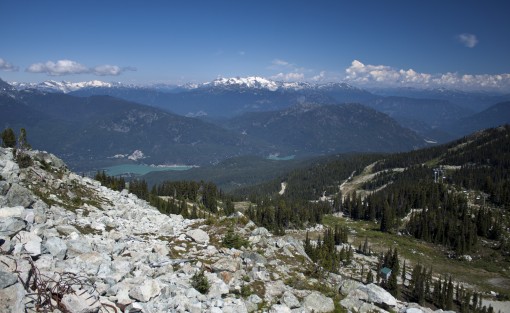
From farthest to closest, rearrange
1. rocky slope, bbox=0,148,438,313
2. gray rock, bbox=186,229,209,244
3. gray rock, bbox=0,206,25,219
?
gray rock, bbox=186,229,209,244
gray rock, bbox=0,206,25,219
rocky slope, bbox=0,148,438,313

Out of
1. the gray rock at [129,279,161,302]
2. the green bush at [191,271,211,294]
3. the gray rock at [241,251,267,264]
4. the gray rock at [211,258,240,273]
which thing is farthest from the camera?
the gray rock at [241,251,267,264]

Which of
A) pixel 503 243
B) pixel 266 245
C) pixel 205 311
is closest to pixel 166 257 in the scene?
pixel 205 311

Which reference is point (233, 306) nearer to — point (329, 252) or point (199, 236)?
point (199, 236)

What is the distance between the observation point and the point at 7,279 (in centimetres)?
1317

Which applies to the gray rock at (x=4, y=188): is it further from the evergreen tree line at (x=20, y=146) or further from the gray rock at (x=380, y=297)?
the gray rock at (x=380, y=297)

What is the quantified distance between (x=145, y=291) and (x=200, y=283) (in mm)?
4145

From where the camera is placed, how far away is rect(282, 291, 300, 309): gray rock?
22.2m

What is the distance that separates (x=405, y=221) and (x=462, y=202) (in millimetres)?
30765

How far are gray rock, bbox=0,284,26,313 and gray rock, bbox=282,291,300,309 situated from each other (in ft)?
48.6

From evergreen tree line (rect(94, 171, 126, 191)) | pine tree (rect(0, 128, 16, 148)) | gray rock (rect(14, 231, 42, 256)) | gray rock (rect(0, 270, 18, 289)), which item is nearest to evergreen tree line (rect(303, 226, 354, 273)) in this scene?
gray rock (rect(14, 231, 42, 256))

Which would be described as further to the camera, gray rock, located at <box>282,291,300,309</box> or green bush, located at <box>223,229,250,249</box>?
green bush, located at <box>223,229,250,249</box>

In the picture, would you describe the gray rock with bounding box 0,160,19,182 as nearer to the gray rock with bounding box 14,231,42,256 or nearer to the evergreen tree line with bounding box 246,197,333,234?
the gray rock with bounding box 14,231,42,256

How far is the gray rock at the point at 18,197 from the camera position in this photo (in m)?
35.5

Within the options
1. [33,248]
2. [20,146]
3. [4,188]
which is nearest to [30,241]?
[33,248]
